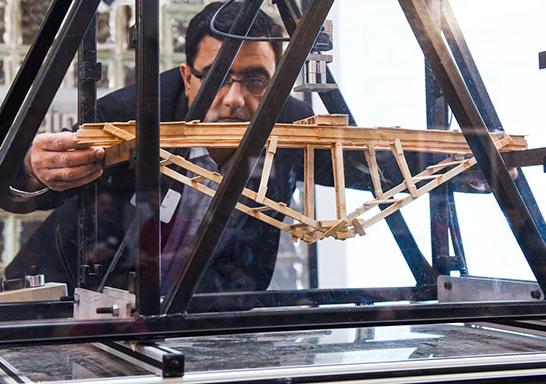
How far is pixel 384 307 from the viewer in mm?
1059

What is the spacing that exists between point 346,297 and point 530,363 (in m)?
0.58

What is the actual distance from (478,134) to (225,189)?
1.08 feet

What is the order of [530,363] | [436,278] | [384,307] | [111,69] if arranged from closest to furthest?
[530,363] < [384,307] < [436,278] < [111,69]

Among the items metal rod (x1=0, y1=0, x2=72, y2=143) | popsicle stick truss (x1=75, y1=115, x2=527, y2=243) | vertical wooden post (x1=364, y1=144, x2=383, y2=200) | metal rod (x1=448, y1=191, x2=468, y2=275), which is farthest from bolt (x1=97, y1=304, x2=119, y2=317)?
metal rod (x1=448, y1=191, x2=468, y2=275)

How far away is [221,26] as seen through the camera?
1.46 metres

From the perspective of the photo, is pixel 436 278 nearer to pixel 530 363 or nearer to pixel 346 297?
pixel 346 297

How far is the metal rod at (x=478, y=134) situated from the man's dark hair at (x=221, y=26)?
0.26 meters

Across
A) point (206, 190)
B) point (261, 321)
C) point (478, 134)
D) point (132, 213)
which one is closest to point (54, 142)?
point (132, 213)

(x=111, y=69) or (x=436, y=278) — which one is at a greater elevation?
(x=111, y=69)

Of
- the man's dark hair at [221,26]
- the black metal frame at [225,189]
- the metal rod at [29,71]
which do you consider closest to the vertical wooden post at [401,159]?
the black metal frame at [225,189]

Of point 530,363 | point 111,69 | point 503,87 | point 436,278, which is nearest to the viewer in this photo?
point 530,363

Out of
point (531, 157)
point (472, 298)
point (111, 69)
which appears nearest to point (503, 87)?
point (531, 157)

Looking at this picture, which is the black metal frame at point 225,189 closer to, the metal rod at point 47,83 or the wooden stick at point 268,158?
the metal rod at point 47,83

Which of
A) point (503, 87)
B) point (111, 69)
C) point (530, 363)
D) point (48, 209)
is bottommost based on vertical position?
point (530, 363)
